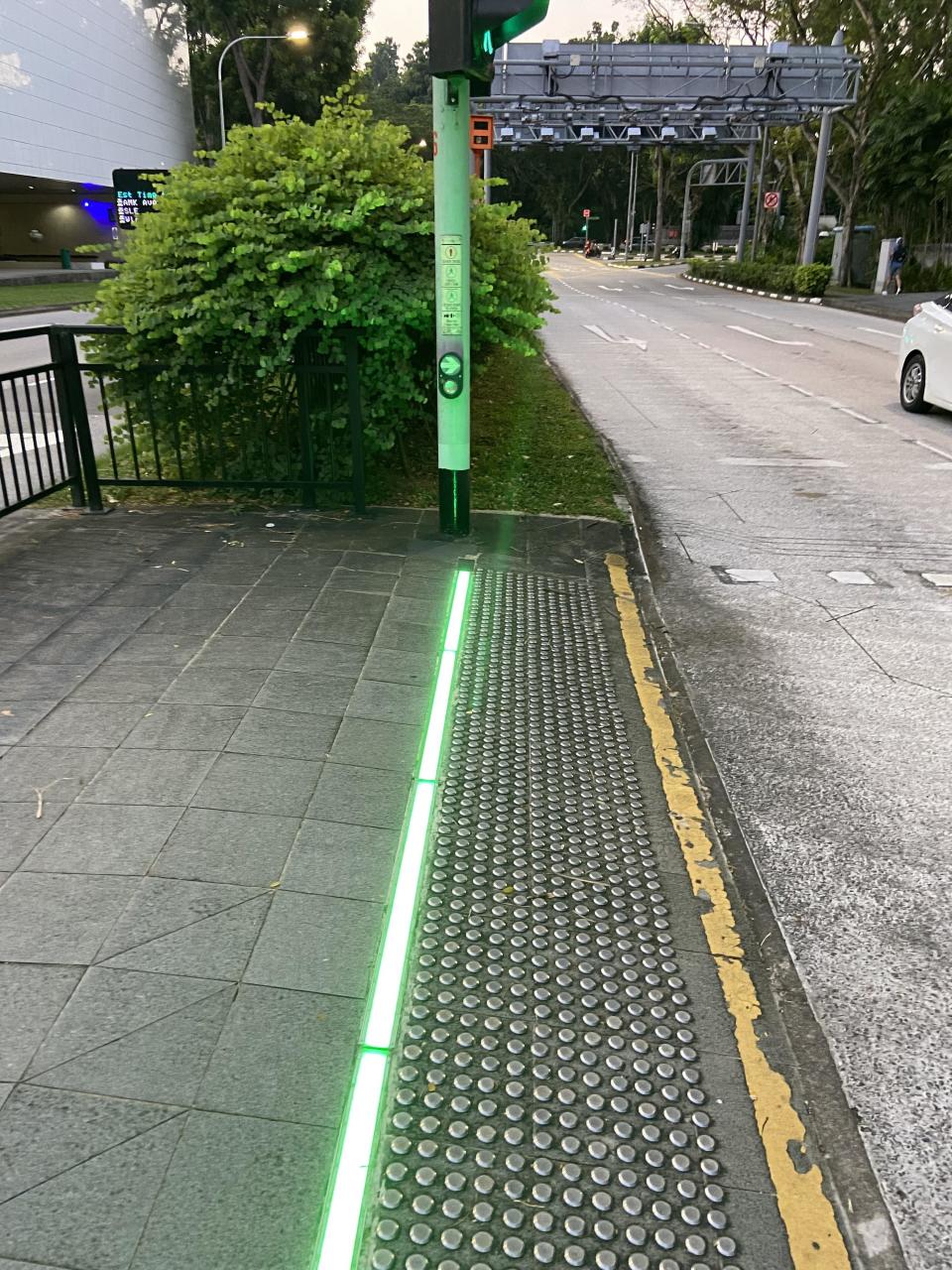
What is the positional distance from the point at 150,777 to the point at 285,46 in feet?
182

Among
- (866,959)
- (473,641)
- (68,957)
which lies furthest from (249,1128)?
(473,641)

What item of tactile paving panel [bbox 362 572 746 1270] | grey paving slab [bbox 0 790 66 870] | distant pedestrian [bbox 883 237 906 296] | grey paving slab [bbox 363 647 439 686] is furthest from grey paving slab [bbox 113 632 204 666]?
distant pedestrian [bbox 883 237 906 296]

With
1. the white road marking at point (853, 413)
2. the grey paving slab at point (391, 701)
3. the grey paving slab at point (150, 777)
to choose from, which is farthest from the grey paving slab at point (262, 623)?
the white road marking at point (853, 413)

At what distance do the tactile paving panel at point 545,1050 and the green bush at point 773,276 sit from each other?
1388 inches

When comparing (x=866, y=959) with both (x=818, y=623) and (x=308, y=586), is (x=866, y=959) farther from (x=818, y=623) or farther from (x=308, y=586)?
(x=308, y=586)

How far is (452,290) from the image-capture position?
6082mm

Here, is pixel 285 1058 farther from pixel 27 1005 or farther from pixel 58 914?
pixel 58 914

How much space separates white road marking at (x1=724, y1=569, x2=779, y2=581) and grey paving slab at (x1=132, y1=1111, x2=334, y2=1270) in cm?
509

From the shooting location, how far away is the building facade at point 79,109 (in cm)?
3912

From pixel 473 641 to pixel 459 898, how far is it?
7.06 ft

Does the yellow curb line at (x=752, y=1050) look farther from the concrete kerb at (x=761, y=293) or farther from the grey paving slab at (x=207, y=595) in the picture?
the concrete kerb at (x=761, y=293)

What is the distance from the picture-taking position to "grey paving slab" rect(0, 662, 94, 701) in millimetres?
4398

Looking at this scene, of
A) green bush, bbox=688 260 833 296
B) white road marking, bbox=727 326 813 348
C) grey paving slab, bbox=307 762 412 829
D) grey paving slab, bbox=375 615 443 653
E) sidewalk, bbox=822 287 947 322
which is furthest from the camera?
green bush, bbox=688 260 833 296

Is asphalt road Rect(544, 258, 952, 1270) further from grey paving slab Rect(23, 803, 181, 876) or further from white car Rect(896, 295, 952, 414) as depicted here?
grey paving slab Rect(23, 803, 181, 876)
